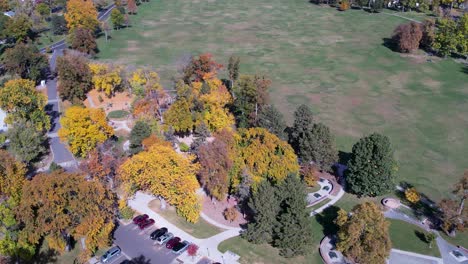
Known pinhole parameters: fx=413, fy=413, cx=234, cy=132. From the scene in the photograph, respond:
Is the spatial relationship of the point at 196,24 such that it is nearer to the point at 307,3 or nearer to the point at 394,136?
the point at 307,3

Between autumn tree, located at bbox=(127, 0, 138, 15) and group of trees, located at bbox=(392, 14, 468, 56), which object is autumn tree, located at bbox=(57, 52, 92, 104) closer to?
autumn tree, located at bbox=(127, 0, 138, 15)

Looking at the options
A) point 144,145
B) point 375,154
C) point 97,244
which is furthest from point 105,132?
point 375,154

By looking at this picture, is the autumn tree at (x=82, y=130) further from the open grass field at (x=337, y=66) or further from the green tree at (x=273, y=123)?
the open grass field at (x=337, y=66)

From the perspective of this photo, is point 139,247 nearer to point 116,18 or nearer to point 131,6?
point 116,18

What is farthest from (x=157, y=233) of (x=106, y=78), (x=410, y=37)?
(x=410, y=37)

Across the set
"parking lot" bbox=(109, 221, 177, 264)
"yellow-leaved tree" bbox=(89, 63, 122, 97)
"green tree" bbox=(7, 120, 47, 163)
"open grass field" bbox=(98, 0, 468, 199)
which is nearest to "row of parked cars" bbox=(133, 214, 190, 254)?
"parking lot" bbox=(109, 221, 177, 264)

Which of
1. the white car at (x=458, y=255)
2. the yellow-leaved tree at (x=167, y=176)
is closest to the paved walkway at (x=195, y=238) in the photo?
the yellow-leaved tree at (x=167, y=176)

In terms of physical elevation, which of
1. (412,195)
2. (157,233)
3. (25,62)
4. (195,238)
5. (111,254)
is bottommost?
(111,254)
